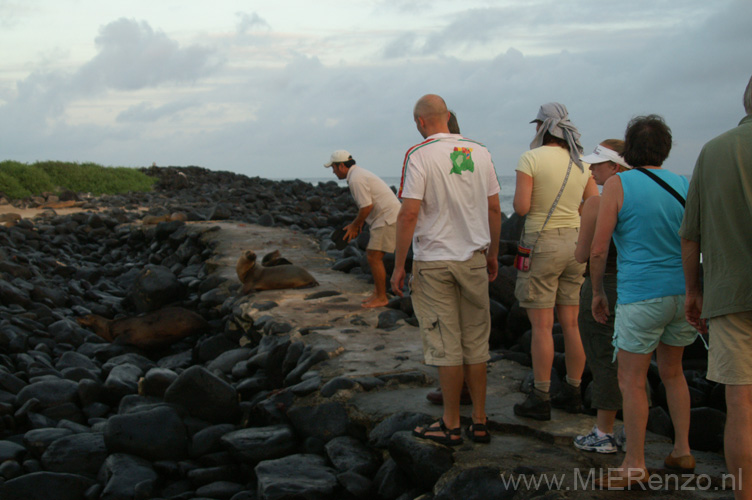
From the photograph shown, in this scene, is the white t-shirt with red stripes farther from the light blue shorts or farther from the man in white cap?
the man in white cap

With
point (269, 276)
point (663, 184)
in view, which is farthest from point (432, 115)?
point (269, 276)

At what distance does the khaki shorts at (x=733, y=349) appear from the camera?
2.54m

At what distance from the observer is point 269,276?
886 centimetres

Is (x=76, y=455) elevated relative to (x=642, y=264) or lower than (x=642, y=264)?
lower

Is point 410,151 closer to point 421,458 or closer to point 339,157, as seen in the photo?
point 421,458

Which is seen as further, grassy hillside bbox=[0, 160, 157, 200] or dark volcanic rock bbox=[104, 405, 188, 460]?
grassy hillside bbox=[0, 160, 157, 200]

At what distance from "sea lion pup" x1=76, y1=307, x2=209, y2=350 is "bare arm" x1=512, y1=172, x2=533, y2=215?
5.72 m

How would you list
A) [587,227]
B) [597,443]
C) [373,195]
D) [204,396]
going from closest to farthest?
1. [587,227]
2. [597,443]
3. [204,396]
4. [373,195]

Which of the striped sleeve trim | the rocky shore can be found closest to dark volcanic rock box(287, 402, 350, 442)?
the rocky shore

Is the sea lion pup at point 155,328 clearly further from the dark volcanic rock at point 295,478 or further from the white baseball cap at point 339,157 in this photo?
the dark volcanic rock at point 295,478

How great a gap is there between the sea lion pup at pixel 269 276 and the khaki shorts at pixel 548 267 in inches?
200

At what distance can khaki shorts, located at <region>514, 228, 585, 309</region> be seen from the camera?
160 inches

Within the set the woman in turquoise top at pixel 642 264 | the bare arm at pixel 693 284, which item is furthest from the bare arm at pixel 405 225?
the bare arm at pixel 693 284

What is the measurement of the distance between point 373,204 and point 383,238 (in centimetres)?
39
